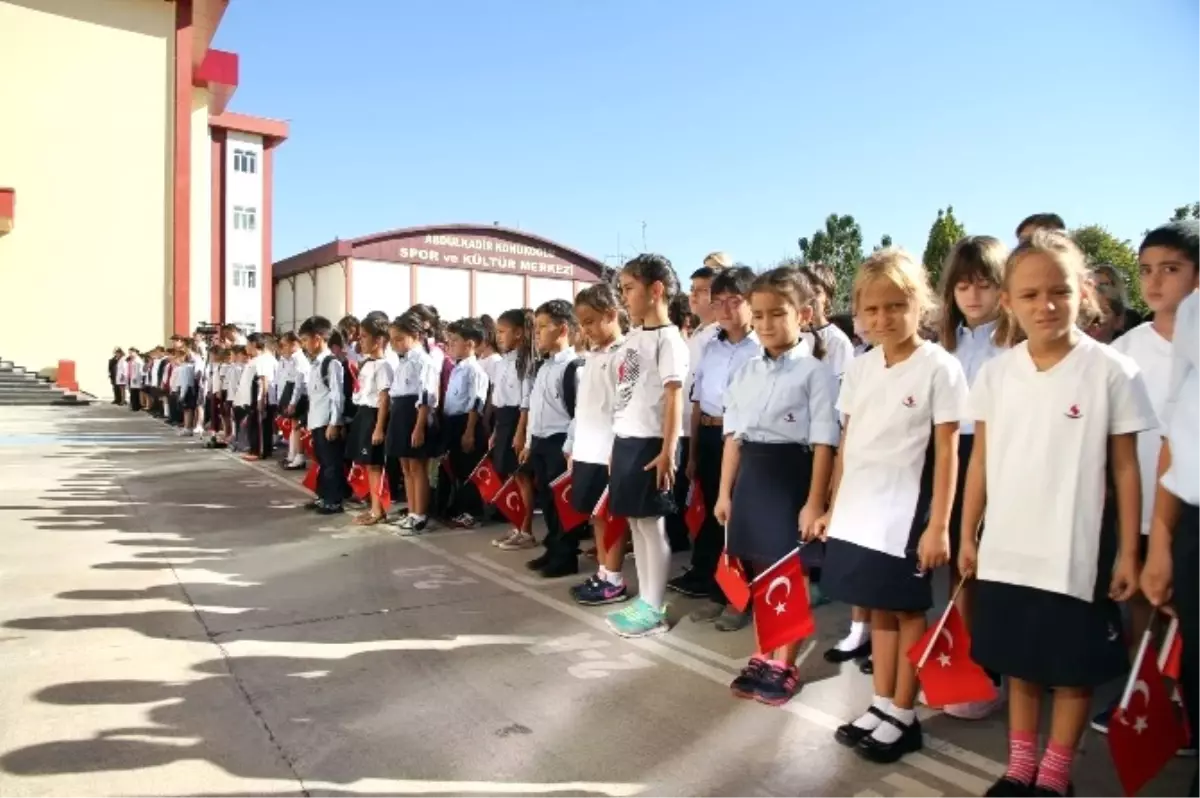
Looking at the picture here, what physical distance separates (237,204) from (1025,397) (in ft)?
119

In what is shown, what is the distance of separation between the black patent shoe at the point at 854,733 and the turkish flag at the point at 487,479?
362 centimetres

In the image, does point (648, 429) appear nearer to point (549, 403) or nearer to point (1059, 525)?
point (549, 403)

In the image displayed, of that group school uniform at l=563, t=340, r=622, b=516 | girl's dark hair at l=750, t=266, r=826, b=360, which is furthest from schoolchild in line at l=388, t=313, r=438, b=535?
girl's dark hair at l=750, t=266, r=826, b=360

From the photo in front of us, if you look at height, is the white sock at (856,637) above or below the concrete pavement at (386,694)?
above

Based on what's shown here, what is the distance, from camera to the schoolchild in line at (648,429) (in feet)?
13.3

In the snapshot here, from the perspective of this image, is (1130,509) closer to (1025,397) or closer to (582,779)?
(1025,397)

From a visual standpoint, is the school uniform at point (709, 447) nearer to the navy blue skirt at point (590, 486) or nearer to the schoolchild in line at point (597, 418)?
the schoolchild in line at point (597, 418)

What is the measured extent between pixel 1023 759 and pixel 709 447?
102 inches

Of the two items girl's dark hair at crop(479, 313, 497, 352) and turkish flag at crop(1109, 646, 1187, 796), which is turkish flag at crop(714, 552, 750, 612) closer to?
turkish flag at crop(1109, 646, 1187, 796)

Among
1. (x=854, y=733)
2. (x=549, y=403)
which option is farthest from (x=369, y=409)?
(x=854, y=733)

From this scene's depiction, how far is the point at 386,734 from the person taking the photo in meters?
3.00

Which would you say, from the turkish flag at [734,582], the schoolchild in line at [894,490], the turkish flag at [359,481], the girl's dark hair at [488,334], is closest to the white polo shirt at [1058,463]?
the schoolchild in line at [894,490]

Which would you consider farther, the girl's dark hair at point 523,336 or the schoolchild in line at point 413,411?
the schoolchild in line at point 413,411

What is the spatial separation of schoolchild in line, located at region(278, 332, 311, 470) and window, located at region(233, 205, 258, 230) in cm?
2646
